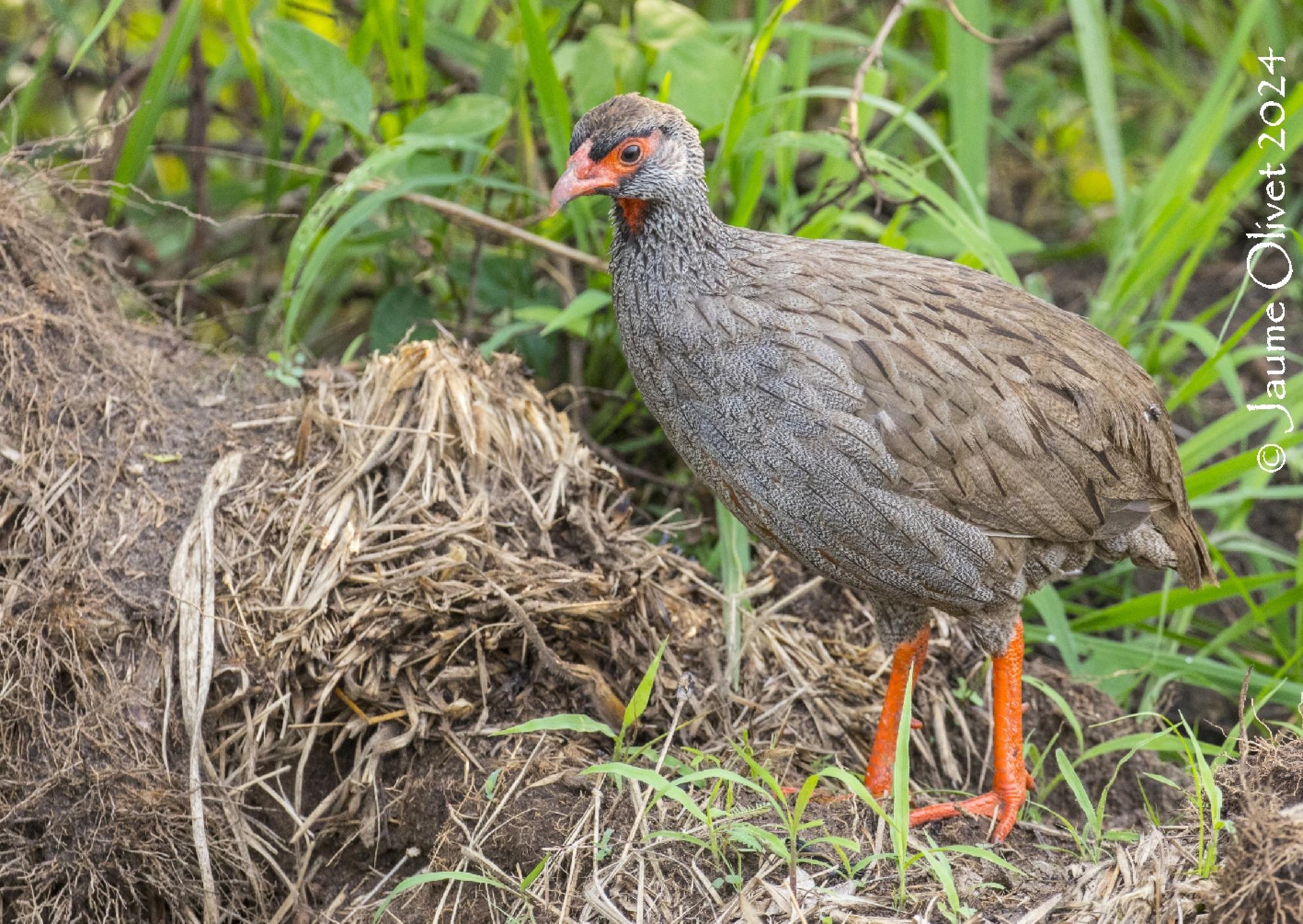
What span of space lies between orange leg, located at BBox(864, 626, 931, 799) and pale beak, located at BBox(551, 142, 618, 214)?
1.48 m

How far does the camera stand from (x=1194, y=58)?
659cm

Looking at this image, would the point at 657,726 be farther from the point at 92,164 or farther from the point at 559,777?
the point at 92,164

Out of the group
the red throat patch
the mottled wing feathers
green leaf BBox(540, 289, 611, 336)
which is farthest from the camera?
green leaf BBox(540, 289, 611, 336)

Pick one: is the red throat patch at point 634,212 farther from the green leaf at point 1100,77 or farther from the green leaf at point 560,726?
the green leaf at point 1100,77

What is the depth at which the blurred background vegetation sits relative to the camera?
4176mm

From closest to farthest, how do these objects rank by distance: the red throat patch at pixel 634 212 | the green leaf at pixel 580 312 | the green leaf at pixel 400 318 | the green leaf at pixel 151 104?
the red throat patch at pixel 634 212 → the green leaf at pixel 580 312 → the green leaf at pixel 151 104 → the green leaf at pixel 400 318

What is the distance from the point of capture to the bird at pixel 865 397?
3.17m

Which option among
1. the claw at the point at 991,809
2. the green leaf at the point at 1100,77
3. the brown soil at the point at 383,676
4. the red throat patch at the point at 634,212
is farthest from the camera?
the green leaf at the point at 1100,77

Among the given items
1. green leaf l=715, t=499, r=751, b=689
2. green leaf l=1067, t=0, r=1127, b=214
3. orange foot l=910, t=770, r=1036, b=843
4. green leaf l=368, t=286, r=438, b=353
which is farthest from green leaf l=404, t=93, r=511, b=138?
orange foot l=910, t=770, r=1036, b=843

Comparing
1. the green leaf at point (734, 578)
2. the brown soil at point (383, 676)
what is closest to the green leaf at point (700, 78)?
the brown soil at point (383, 676)

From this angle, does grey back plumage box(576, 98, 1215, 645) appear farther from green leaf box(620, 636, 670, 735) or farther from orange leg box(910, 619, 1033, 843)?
green leaf box(620, 636, 670, 735)

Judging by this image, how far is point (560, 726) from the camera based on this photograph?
3.23 m

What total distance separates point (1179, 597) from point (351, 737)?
101 inches

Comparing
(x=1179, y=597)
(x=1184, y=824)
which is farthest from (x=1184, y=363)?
(x=1184, y=824)
